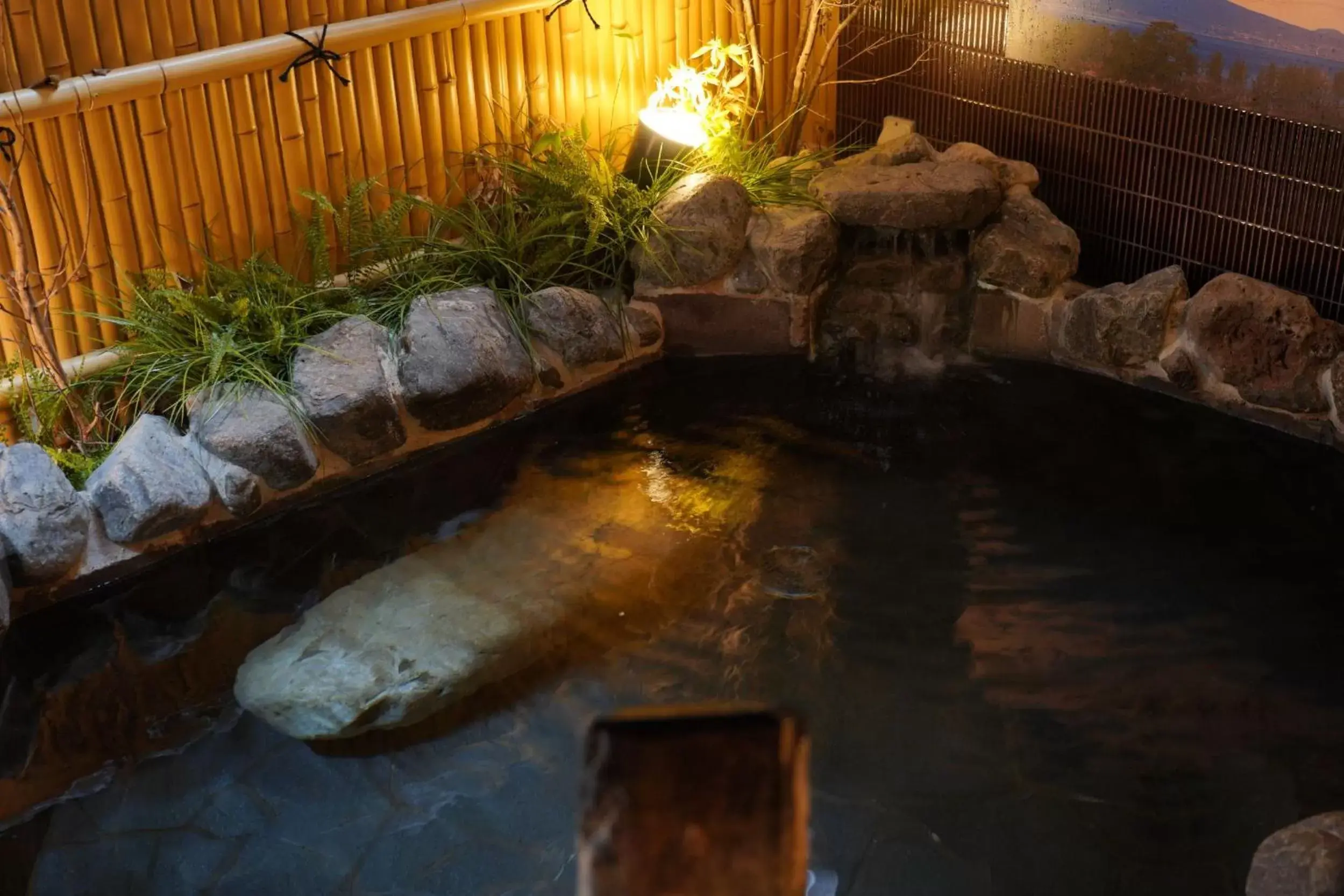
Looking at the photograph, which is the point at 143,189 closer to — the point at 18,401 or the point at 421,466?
the point at 18,401

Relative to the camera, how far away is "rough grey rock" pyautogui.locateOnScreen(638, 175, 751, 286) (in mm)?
5797

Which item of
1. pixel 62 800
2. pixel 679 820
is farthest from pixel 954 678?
pixel 679 820

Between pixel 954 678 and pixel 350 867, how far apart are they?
5.69ft

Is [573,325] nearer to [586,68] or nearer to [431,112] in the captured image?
[431,112]

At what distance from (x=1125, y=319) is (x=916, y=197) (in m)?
1.00

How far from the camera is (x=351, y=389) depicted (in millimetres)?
4930

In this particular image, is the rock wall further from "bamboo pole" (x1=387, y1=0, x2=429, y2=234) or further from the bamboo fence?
"bamboo pole" (x1=387, y1=0, x2=429, y2=234)

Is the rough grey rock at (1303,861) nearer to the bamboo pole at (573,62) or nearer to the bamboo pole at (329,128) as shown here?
the bamboo pole at (329,128)

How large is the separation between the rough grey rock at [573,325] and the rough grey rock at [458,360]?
164 mm

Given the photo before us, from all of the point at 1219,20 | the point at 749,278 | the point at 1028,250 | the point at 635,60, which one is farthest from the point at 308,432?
the point at 1219,20

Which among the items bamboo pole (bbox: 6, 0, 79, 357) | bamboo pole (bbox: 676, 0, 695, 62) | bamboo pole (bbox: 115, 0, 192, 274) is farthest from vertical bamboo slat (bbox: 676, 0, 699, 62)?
bamboo pole (bbox: 6, 0, 79, 357)

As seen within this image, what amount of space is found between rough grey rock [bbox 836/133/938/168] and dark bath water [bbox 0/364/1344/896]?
1.31 m

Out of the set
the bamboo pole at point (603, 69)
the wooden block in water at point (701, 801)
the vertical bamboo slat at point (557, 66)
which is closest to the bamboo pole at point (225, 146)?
the vertical bamboo slat at point (557, 66)

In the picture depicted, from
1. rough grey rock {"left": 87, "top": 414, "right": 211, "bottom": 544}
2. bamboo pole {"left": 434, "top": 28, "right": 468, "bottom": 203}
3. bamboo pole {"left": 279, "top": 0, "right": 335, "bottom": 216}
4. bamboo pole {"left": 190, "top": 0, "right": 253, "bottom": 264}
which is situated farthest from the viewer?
bamboo pole {"left": 434, "top": 28, "right": 468, "bottom": 203}
